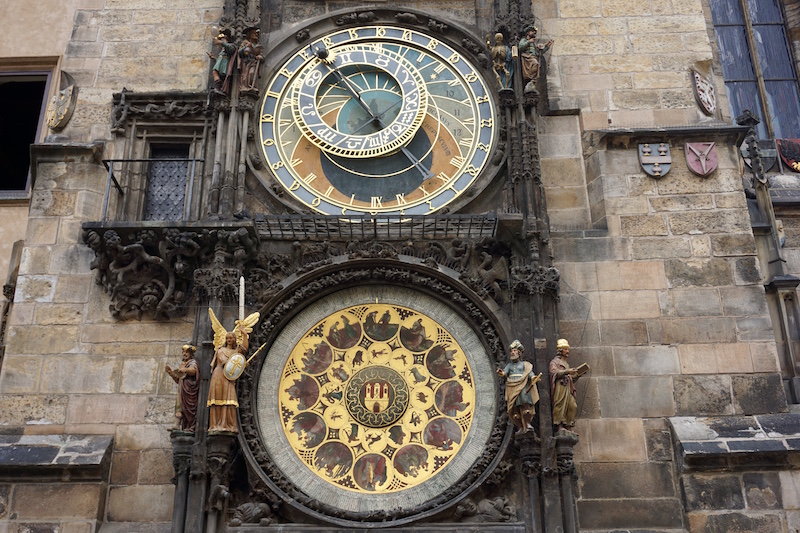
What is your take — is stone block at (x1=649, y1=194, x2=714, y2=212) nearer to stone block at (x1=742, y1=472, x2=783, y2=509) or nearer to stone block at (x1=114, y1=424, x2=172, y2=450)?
stone block at (x1=742, y1=472, x2=783, y2=509)

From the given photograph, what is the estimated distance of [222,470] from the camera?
29.0 feet

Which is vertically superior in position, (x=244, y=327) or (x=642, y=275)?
(x=642, y=275)

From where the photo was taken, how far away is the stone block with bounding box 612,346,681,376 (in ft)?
31.7

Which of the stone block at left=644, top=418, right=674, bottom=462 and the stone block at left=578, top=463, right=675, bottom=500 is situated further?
the stone block at left=644, top=418, right=674, bottom=462

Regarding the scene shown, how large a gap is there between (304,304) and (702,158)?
4.66m

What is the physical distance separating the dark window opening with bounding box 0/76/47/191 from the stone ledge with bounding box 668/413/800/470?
914cm

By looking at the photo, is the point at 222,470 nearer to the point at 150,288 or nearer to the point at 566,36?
the point at 150,288

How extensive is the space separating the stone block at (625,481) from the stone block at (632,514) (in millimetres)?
60

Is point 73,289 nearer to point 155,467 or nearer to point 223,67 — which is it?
point 155,467

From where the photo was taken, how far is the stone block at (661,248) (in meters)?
10.2

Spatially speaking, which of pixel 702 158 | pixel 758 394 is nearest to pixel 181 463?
pixel 758 394

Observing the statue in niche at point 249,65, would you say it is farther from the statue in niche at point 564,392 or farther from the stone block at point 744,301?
the stone block at point 744,301

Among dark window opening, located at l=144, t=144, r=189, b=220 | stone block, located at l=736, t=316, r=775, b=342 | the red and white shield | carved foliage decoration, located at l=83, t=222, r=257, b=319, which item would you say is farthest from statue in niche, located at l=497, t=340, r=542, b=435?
dark window opening, located at l=144, t=144, r=189, b=220

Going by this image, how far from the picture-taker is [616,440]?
9391mm
